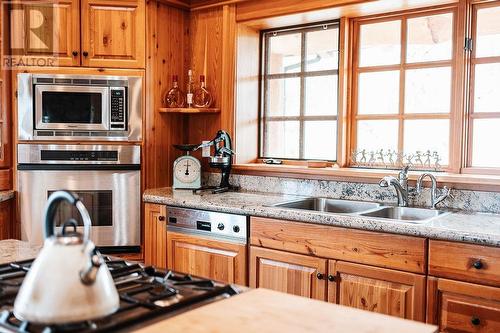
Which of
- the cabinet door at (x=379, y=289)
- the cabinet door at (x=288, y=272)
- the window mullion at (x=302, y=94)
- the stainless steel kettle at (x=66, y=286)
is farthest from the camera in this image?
the window mullion at (x=302, y=94)

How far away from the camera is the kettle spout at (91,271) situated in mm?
1042

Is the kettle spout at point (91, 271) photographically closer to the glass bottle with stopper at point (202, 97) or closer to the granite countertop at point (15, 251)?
the granite countertop at point (15, 251)

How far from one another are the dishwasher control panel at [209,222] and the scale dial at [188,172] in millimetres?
412

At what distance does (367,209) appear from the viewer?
3.03 meters

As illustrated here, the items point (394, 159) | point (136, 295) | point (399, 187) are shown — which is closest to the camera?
point (136, 295)

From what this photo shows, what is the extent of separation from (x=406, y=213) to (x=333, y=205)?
48cm

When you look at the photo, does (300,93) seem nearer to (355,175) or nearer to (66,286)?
(355,175)

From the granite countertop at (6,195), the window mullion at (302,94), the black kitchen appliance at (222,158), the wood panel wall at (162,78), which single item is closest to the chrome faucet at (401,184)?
the window mullion at (302,94)

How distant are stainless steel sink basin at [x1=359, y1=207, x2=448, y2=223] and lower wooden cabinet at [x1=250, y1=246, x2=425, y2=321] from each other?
1.27ft

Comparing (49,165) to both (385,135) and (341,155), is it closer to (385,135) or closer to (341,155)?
(341,155)

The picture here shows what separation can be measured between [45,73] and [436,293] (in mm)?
2688

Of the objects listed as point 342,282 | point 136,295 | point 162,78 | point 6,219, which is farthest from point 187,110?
point 136,295

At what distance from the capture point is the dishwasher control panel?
2857mm

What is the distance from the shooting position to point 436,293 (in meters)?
2.22
